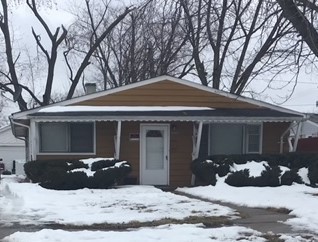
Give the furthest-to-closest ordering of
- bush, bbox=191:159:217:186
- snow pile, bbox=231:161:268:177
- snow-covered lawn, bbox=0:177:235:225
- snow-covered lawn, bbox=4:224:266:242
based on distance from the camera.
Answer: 1. bush, bbox=191:159:217:186
2. snow pile, bbox=231:161:268:177
3. snow-covered lawn, bbox=0:177:235:225
4. snow-covered lawn, bbox=4:224:266:242

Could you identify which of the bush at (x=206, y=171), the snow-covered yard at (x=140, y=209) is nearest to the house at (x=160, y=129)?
the bush at (x=206, y=171)

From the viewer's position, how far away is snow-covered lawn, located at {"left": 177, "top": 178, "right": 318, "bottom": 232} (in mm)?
11141

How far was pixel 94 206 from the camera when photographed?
522 inches

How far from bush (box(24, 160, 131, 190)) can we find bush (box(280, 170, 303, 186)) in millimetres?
5150

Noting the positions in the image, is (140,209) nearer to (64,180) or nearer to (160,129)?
(64,180)

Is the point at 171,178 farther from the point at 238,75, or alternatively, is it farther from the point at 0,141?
the point at 0,141

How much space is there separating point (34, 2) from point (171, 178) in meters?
20.6

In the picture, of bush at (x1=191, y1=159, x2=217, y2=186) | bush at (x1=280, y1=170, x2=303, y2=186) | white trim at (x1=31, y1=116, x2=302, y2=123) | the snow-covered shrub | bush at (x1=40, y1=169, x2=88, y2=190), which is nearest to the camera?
bush at (x1=280, y1=170, x2=303, y2=186)

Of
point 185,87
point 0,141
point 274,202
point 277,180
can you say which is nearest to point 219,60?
point 185,87

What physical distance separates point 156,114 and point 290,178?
5284 mm

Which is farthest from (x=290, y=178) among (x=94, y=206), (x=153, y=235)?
(x=153, y=235)

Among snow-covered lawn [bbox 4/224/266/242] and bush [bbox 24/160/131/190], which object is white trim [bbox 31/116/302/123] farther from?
snow-covered lawn [bbox 4/224/266/242]

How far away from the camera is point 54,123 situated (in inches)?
783

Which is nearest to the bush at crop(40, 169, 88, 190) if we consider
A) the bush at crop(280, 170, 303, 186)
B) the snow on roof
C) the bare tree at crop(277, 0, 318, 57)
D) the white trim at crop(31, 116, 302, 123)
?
the white trim at crop(31, 116, 302, 123)
